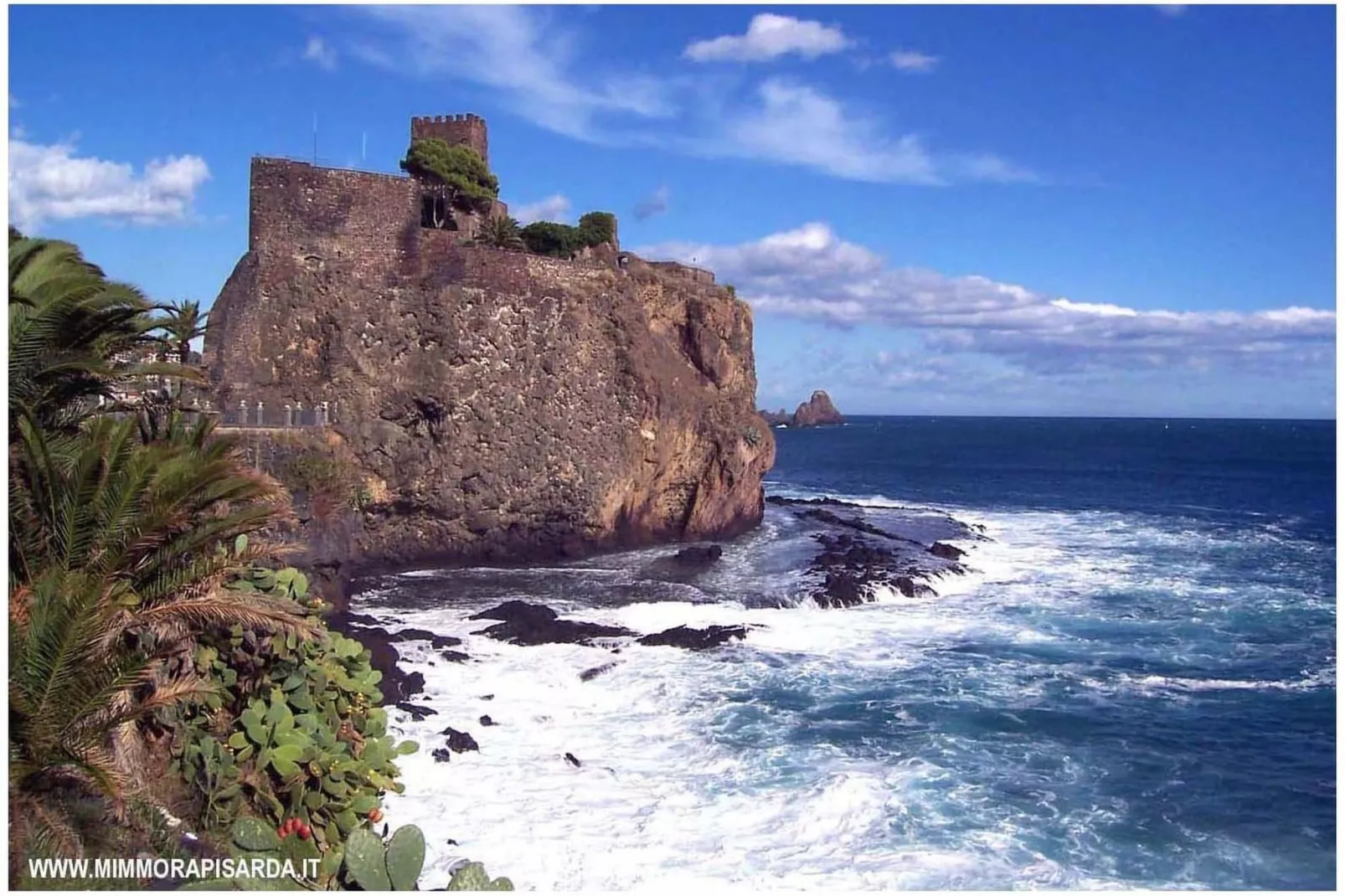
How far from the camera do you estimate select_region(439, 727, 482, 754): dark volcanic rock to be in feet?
47.6

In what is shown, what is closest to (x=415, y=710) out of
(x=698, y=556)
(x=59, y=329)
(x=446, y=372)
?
(x=59, y=329)

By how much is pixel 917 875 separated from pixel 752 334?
3002cm

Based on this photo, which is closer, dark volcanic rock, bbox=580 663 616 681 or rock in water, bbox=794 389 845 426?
dark volcanic rock, bbox=580 663 616 681

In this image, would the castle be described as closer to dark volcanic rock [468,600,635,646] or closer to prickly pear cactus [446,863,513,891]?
dark volcanic rock [468,600,635,646]

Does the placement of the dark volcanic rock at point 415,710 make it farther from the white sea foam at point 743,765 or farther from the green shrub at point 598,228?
the green shrub at point 598,228

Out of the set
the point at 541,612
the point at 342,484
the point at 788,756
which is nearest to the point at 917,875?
the point at 788,756

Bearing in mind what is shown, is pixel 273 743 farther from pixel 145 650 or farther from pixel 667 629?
pixel 667 629

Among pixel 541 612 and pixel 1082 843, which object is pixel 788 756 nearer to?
pixel 1082 843

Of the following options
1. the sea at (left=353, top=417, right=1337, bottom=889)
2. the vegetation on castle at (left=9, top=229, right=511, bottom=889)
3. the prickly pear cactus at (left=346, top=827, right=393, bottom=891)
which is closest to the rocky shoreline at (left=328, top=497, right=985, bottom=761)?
the sea at (left=353, top=417, right=1337, bottom=889)

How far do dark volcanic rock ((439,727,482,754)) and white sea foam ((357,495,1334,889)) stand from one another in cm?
17

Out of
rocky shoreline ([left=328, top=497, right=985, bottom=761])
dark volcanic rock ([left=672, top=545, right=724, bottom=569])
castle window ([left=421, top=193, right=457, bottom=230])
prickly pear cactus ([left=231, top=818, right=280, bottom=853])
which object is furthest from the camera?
castle window ([left=421, top=193, right=457, bottom=230])

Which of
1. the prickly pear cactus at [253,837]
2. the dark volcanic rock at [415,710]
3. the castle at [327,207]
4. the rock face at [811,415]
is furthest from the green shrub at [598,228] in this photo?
Result: the rock face at [811,415]

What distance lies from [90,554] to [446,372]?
21563 millimetres

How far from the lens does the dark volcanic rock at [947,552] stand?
105 ft
